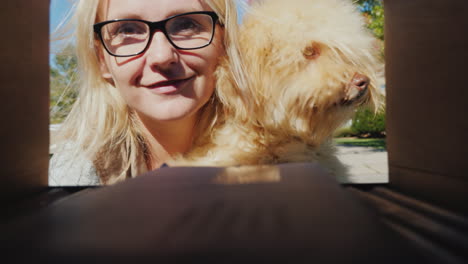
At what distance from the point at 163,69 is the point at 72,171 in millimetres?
708

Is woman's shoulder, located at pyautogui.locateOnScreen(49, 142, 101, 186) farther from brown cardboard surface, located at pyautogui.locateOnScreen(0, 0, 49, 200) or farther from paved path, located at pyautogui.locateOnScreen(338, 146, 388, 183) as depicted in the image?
paved path, located at pyautogui.locateOnScreen(338, 146, 388, 183)

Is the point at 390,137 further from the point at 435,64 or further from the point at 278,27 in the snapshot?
the point at 278,27

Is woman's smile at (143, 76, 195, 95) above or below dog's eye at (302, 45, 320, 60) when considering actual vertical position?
below

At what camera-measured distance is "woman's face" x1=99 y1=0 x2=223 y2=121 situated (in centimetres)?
124

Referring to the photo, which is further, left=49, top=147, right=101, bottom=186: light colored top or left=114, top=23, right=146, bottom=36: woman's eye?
left=49, top=147, right=101, bottom=186: light colored top

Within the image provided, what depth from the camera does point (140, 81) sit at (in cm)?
130

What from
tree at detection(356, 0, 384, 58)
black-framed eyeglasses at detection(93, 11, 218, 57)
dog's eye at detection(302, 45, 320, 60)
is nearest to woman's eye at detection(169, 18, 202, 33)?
black-framed eyeglasses at detection(93, 11, 218, 57)

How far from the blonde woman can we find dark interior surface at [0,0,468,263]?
0.38 m

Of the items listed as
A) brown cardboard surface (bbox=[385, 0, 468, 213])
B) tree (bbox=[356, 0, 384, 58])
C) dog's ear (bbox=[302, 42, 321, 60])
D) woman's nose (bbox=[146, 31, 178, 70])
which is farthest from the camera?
tree (bbox=[356, 0, 384, 58])

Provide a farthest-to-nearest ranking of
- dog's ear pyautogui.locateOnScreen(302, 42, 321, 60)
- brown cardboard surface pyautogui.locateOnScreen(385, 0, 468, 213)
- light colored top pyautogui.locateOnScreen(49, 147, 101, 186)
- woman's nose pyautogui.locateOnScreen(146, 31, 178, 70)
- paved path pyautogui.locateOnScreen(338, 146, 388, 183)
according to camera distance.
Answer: paved path pyautogui.locateOnScreen(338, 146, 388, 183) → light colored top pyautogui.locateOnScreen(49, 147, 101, 186) → dog's ear pyautogui.locateOnScreen(302, 42, 321, 60) → woman's nose pyautogui.locateOnScreen(146, 31, 178, 70) → brown cardboard surface pyautogui.locateOnScreen(385, 0, 468, 213)

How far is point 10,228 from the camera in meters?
0.54

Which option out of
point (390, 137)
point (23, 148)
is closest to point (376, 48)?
point (390, 137)

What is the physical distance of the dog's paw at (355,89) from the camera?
1.30 m

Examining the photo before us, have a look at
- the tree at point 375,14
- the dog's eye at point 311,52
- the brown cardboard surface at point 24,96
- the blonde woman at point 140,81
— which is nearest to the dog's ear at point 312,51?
Result: the dog's eye at point 311,52
